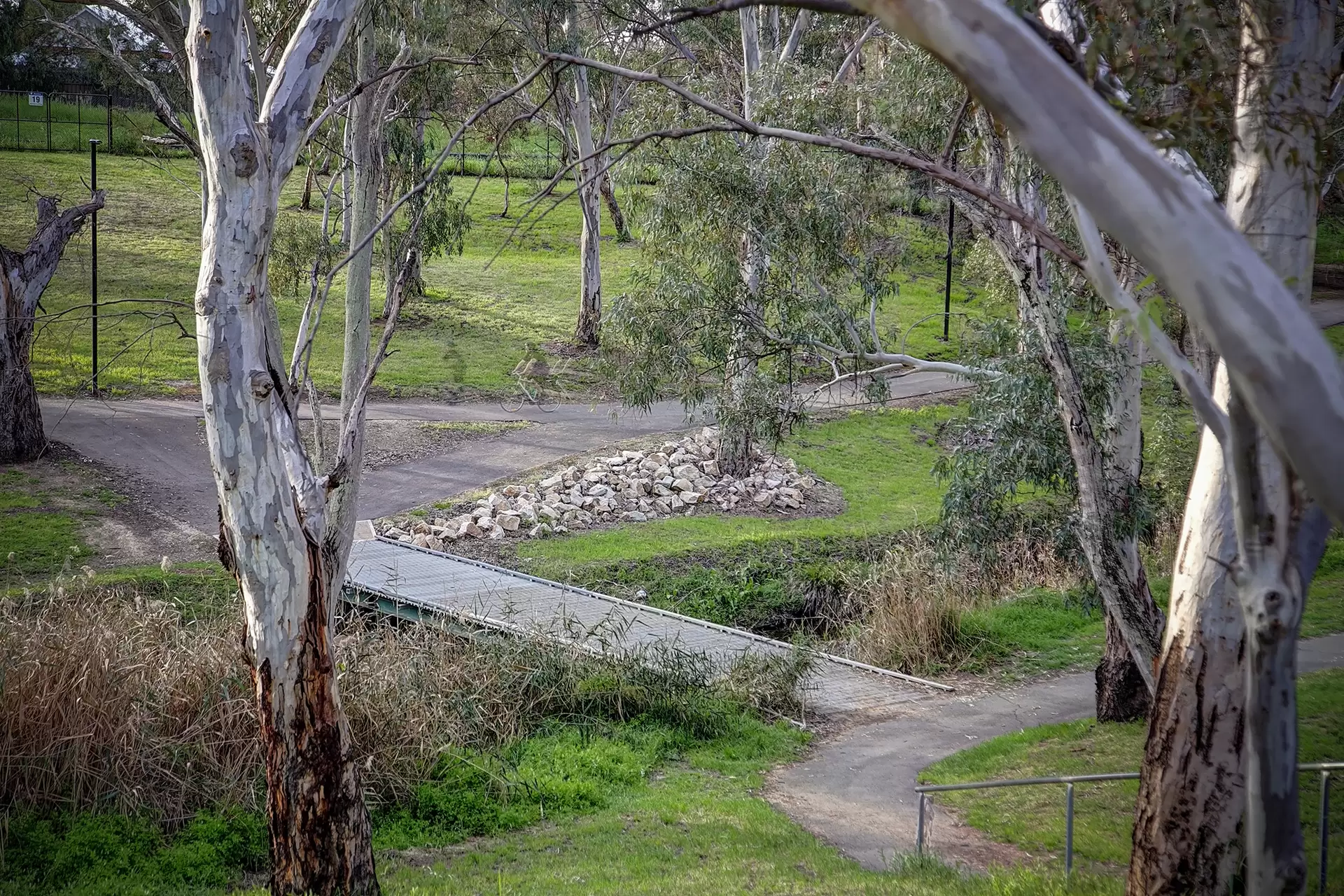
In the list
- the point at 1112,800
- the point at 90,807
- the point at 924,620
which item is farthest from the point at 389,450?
the point at 1112,800

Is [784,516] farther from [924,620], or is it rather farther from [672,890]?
[672,890]

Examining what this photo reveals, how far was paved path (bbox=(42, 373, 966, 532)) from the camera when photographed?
17.0 metres

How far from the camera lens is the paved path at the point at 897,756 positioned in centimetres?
820

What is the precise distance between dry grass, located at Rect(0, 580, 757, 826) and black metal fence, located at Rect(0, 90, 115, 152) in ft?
114

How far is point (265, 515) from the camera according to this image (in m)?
5.66

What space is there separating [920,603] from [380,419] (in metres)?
11.7

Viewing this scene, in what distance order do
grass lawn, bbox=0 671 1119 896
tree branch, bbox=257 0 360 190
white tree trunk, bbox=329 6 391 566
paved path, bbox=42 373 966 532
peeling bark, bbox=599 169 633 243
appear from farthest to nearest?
1. peeling bark, bbox=599 169 633 243
2. paved path, bbox=42 373 966 532
3. white tree trunk, bbox=329 6 391 566
4. grass lawn, bbox=0 671 1119 896
5. tree branch, bbox=257 0 360 190

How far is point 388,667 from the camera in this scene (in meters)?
9.23

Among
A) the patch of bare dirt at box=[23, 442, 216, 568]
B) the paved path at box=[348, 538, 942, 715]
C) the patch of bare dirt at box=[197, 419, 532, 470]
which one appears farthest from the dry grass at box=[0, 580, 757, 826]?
the patch of bare dirt at box=[197, 419, 532, 470]

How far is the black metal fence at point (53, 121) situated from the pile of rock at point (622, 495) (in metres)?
27.6

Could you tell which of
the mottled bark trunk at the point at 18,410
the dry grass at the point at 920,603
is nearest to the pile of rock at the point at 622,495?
the dry grass at the point at 920,603

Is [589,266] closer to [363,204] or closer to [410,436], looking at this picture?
[410,436]

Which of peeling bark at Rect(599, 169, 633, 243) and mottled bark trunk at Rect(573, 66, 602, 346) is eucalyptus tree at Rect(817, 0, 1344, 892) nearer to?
mottled bark trunk at Rect(573, 66, 602, 346)

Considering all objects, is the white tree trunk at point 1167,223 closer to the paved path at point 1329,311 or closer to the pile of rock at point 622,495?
the pile of rock at point 622,495
